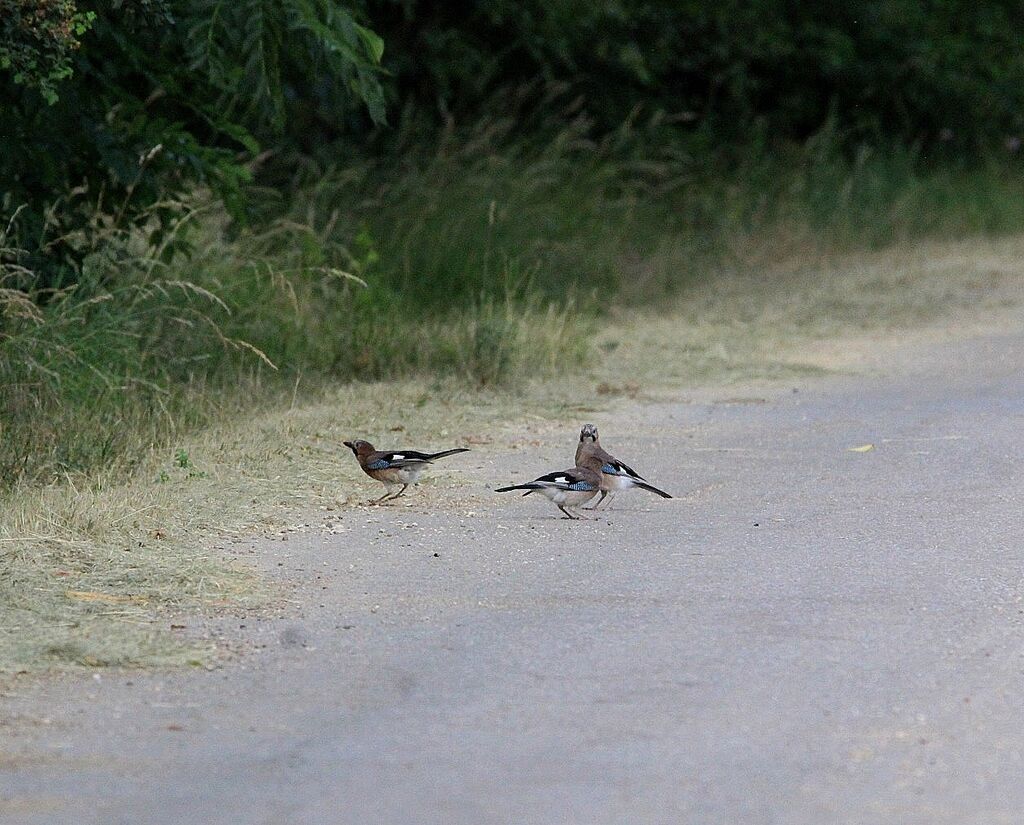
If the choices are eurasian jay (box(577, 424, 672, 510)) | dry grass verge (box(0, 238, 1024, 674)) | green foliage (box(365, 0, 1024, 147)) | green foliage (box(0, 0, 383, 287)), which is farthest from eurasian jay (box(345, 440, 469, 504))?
green foliage (box(365, 0, 1024, 147))

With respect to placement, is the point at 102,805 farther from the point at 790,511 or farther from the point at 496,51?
the point at 496,51

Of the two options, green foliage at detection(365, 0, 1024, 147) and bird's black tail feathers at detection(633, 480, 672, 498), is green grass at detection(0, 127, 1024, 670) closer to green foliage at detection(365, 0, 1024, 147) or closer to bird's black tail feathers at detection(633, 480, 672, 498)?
green foliage at detection(365, 0, 1024, 147)

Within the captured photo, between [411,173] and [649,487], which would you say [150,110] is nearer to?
[411,173]

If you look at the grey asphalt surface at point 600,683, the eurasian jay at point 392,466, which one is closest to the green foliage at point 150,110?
the eurasian jay at point 392,466

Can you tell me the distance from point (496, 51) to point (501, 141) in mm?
2155

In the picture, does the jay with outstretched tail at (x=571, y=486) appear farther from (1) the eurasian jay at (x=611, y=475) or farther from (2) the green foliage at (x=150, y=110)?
(2) the green foliage at (x=150, y=110)

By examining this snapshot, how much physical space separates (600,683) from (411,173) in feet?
34.3

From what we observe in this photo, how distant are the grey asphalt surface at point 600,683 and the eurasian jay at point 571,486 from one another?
13 cm

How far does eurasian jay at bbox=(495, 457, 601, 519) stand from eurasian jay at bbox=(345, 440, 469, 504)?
56cm

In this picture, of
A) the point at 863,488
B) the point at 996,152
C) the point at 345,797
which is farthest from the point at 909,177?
the point at 345,797

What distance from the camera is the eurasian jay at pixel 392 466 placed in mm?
7773

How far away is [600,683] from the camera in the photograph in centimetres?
512

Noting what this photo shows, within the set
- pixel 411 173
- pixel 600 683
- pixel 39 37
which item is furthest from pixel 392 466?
pixel 411 173

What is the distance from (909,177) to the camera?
69.2 feet
